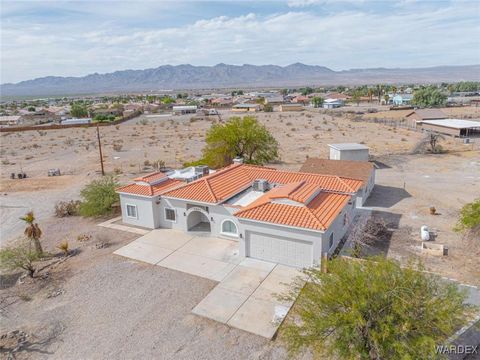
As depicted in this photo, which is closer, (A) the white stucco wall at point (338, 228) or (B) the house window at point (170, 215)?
(A) the white stucco wall at point (338, 228)

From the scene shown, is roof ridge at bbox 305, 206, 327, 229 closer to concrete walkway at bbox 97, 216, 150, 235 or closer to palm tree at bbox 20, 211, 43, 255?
concrete walkway at bbox 97, 216, 150, 235

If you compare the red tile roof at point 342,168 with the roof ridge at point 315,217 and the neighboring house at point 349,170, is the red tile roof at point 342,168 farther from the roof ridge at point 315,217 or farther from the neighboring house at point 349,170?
the roof ridge at point 315,217

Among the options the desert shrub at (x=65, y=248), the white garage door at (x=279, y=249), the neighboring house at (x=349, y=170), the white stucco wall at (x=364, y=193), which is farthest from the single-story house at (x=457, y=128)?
the desert shrub at (x=65, y=248)

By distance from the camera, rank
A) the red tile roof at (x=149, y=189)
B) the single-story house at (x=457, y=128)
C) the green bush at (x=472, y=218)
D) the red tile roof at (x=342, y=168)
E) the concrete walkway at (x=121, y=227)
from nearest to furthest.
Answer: the green bush at (x=472, y=218), the concrete walkway at (x=121, y=227), the red tile roof at (x=149, y=189), the red tile roof at (x=342, y=168), the single-story house at (x=457, y=128)

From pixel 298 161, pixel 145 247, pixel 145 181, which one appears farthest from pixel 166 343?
pixel 298 161

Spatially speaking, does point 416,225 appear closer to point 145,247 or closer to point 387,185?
point 387,185

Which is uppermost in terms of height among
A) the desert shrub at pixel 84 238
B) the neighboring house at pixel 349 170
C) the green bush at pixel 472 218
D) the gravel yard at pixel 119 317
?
the neighboring house at pixel 349 170
